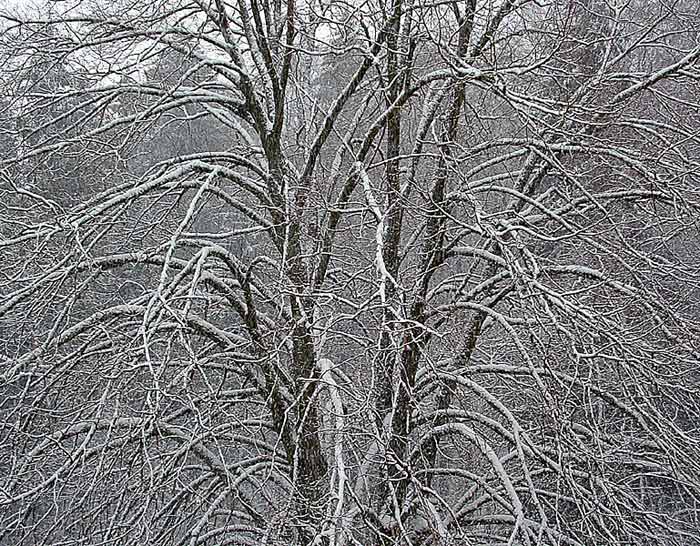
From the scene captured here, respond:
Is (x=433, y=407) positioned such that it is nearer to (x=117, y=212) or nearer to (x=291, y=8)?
(x=117, y=212)

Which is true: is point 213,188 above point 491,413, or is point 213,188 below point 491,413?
above

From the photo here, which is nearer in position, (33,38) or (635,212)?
(33,38)

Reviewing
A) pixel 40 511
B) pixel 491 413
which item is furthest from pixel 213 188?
pixel 40 511

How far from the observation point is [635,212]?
718cm

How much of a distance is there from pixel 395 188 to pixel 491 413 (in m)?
4.98

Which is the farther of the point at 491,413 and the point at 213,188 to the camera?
the point at 491,413

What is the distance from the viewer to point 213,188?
5.42 meters

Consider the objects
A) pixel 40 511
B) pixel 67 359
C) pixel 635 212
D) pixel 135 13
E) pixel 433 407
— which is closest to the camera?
pixel 67 359

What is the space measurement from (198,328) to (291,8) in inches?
97.9

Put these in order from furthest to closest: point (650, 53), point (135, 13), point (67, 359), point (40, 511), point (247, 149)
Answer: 1. point (40, 511)
2. point (650, 53)
3. point (247, 149)
4. point (135, 13)
5. point (67, 359)

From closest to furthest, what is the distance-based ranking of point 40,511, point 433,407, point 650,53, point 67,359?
point 67,359 → point 433,407 → point 650,53 → point 40,511

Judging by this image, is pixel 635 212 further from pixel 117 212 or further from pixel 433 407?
pixel 117 212

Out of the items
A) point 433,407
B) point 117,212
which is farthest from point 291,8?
point 433,407

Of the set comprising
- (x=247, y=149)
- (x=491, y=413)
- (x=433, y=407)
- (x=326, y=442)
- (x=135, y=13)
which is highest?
(x=135, y=13)
